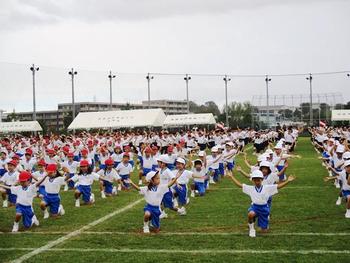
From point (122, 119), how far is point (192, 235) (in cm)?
3717

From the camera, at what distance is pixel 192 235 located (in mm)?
9375

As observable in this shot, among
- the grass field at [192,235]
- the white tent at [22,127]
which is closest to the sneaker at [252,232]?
the grass field at [192,235]

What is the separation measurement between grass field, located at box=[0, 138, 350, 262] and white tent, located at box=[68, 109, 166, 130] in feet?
103

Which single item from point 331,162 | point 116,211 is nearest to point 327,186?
point 331,162

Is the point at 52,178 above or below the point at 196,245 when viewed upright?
above

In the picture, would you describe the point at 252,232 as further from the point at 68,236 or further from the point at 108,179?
the point at 108,179

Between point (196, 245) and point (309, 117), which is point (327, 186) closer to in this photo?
point (196, 245)

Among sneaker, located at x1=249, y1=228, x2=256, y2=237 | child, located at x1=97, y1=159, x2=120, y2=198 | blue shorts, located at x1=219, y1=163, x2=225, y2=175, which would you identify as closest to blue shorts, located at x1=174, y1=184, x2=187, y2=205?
child, located at x1=97, y1=159, x2=120, y2=198

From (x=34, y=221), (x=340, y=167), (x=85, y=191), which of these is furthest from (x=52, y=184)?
(x=340, y=167)

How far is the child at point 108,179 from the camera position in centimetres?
1499

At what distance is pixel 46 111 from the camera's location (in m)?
130

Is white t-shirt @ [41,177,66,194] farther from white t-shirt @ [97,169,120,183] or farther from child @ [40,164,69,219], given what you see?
white t-shirt @ [97,169,120,183]

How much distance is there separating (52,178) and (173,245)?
467 cm

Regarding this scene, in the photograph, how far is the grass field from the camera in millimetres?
7844
